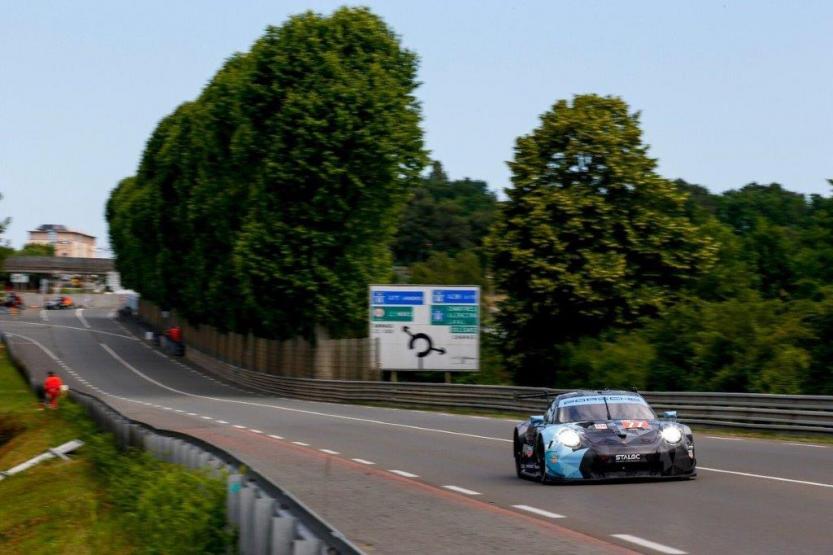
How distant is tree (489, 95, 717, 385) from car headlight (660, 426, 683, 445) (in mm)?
29203

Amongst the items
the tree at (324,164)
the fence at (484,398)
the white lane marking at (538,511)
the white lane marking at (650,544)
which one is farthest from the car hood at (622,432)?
the tree at (324,164)

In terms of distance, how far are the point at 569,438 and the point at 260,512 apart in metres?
6.77

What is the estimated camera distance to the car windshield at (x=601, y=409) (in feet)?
50.4

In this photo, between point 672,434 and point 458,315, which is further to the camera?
point 458,315

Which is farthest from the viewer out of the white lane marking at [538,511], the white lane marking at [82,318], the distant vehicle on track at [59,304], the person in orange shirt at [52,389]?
the distant vehicle on track at [59,304]

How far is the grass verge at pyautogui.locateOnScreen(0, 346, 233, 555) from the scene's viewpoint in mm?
12039

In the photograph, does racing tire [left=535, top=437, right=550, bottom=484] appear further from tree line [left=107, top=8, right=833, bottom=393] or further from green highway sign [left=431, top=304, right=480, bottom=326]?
green highway sign [left=431, top=304, right=480, bottom=326]

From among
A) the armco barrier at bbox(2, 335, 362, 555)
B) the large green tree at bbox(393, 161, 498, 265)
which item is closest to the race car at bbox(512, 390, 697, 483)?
the armco barrier at bbox(2, 335, 362, 555)

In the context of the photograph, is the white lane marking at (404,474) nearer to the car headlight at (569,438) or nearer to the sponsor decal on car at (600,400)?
the sponsor decal on car at (600,400)

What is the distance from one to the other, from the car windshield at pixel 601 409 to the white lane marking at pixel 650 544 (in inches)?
181

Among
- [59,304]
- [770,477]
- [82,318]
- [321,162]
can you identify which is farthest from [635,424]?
[59,304]

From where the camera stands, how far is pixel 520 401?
36.1 meters

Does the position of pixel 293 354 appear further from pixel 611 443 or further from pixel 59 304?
pixel 59 304

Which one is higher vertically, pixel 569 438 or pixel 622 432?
pixel 622 432
